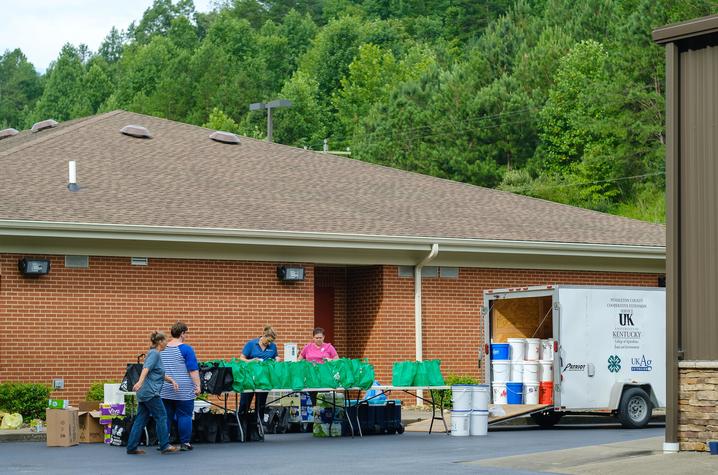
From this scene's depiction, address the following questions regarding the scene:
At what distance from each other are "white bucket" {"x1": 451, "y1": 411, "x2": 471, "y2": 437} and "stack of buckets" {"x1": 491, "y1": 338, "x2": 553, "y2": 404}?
211 centimetres

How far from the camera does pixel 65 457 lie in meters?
17.8

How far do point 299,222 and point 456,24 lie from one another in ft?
275

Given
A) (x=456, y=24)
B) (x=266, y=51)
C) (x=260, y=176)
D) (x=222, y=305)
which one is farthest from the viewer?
(x=266, y=51)

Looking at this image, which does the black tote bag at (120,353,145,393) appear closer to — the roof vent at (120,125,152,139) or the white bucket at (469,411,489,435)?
the white bucket at (469,411,489,435)

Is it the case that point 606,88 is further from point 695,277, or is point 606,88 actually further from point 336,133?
point 695,277

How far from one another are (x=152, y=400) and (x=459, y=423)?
17.8 ft

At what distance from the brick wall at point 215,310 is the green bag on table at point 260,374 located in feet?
15.8

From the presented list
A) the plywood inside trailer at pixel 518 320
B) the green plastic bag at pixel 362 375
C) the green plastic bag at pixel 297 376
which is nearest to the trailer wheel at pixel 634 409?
the plywood inside trailer at pixel 518 320

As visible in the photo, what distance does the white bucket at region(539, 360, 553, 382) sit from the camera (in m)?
23.2

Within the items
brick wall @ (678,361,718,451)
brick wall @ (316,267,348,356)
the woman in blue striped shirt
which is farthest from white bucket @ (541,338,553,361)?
the woman in blue striped shirt

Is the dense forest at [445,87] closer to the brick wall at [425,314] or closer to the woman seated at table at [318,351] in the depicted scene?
the brick wall at [425,314]

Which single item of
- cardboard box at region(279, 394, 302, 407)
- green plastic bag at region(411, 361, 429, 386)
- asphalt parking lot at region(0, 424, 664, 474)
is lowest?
asphalt parking lot at region(0, 424, 664, 474)

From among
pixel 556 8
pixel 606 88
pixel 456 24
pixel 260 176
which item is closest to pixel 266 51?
pixel 456 24

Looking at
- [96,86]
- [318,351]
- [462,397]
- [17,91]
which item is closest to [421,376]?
[462,397]
